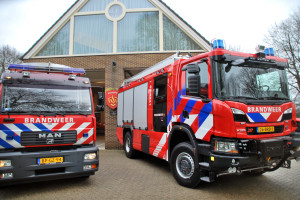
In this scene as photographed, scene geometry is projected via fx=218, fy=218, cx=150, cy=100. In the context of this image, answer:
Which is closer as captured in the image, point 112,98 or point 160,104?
point 160,104

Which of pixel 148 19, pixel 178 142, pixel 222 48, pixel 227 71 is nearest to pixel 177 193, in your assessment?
pixel 178 142

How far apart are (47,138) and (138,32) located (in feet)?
25.2

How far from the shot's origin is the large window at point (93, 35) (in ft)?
36.2

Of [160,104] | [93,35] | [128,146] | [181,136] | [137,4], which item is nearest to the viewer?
[181,136]

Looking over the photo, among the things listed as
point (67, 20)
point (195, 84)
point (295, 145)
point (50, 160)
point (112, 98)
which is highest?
point (67, 20)

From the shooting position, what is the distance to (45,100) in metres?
4.92

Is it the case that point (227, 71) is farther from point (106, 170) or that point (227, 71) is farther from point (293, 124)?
point (106, 170)

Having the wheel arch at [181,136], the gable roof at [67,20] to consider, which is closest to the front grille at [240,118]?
the wheel arch at [181,136]

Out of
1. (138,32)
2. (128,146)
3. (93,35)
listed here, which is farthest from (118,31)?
(128,146)

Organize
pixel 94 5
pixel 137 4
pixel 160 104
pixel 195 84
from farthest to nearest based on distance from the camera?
1. pixel 94 5
2. pixel 137 4
3. pixel 160 104
4. pixel 195 84

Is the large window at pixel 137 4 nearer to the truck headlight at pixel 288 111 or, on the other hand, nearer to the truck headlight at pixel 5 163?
the truck headlight at pixel 288 111

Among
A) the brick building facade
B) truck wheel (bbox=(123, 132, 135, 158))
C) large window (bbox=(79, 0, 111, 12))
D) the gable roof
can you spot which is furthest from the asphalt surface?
large window (bbox=(79, 0, 111, 12))

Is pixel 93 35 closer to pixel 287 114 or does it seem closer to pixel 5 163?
pixel 5 163

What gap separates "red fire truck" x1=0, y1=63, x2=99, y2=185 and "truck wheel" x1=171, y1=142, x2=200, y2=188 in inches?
73.6
